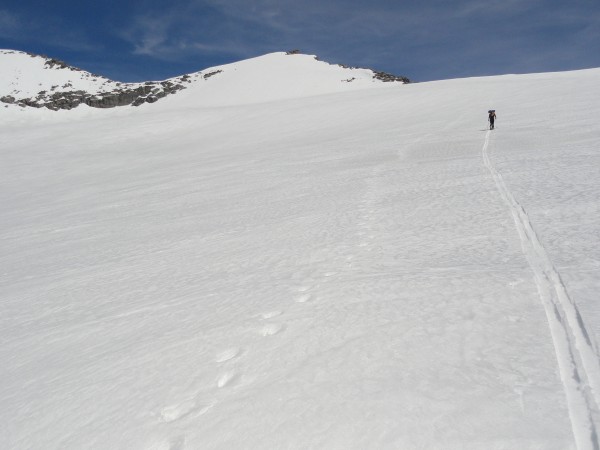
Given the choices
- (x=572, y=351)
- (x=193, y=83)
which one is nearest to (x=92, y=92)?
(x=193, y=83)

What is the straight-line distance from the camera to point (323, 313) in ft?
13.0

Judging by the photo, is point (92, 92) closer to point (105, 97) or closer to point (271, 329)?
point (105, 97)

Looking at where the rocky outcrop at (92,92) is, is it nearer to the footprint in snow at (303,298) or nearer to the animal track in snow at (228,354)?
the footprint in snow at (303,298)

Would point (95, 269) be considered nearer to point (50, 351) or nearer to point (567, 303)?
point (50, 351)

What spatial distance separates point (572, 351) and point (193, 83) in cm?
8393

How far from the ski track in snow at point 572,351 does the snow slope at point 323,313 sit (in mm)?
15

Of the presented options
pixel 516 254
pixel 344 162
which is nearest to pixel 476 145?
pixel 344 162

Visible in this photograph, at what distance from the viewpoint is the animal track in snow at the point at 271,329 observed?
372cm

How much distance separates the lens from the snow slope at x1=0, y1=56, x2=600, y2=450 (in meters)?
2.55

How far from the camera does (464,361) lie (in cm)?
289

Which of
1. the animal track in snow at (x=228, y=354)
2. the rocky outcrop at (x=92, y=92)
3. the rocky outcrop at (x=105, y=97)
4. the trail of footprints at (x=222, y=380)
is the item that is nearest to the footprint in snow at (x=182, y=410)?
the trail of footprints at (x=222, y=380)

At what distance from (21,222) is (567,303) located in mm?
13670

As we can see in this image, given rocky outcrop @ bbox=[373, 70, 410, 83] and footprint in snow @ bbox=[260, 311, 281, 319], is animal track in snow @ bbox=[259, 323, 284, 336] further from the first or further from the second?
rocky outcrop @ bbox=[373, 70, 410, 83]

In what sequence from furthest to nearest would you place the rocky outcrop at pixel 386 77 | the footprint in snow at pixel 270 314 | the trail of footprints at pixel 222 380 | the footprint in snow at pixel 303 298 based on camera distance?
1. the rocky outcrop at pixel 386 77
2. the footprint in snow at pixel 303 298
3. the footprint in snow at pixel 270 314
4. the trail of footprints at pixel 222 380
